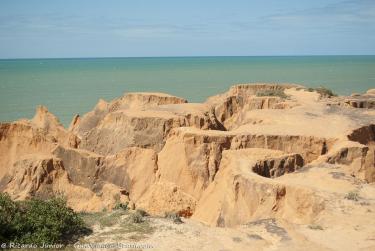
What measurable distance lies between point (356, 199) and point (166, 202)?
8.76 metres

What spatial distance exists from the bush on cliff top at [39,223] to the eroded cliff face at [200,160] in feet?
18.6

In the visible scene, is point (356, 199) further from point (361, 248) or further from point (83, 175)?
point (83, 175)

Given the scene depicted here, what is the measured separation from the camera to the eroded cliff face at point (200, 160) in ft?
50.2

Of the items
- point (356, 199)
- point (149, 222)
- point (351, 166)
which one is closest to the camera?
point (149, 222)

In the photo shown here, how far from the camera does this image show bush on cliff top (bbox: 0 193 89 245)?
1127 centimetres

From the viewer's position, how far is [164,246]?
37.0 feet

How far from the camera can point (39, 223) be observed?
11.5 meters

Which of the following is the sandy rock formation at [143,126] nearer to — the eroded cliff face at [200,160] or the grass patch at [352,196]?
the eroded cliff face at [200,160]

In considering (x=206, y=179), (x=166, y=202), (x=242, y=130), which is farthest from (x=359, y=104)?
(x=166, y=202)

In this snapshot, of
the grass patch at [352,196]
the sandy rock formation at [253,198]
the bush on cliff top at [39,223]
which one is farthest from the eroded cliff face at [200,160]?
the bush on cliff top at [39,223]

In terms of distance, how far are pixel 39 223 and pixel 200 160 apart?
11.1m

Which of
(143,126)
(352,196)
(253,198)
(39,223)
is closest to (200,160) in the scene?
(143,126)

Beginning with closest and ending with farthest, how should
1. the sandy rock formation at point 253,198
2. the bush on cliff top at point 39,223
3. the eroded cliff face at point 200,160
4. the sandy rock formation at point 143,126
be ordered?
the bush on cliff top at point 39,223 < the sandy rock formation at point 253,198 < the eroded cliff face at point 200,160 < the sandy rock formation at point 143,126

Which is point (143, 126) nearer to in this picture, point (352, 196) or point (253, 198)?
point (253, 198)
